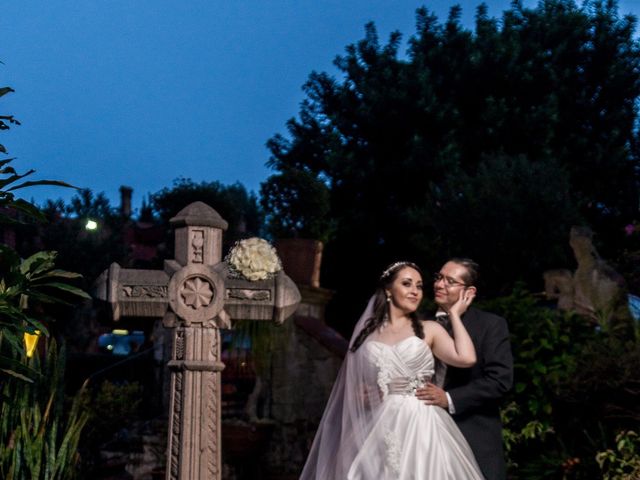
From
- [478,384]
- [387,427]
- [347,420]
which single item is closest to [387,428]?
[387,427]

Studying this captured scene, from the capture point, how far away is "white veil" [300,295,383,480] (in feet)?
20.3

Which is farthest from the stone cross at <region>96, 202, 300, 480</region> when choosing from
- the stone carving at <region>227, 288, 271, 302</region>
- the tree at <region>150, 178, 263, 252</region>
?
the tree at <region>150, 178, 263, 252</region>

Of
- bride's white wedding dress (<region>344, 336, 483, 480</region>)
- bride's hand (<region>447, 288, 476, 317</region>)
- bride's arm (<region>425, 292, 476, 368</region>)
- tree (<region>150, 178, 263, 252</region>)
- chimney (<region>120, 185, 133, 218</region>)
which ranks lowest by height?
bride's white wedding dress (<region>344, 336, 483, 480</region>)

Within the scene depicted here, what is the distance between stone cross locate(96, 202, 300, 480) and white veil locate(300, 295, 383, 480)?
87 cm

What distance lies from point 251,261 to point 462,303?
5.46 ft

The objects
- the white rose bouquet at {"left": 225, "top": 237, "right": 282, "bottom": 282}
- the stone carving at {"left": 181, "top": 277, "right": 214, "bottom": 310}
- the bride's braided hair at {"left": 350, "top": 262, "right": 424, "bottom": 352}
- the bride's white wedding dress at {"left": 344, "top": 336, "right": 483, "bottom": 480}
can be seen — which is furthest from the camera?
the white rose bouquet at {"left": 225, "top": 237, "right": 282, "bottom": 282}

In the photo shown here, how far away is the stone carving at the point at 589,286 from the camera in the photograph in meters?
11.1

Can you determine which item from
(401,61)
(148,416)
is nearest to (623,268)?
(401,61)

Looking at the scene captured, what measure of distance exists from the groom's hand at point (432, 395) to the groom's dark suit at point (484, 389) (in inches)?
2.4

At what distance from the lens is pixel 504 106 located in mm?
21391

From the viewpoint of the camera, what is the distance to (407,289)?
6.37 meters

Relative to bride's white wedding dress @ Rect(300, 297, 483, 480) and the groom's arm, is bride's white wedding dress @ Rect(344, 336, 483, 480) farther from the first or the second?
the groom's arm

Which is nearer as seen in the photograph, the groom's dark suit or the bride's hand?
the groom's dark suit

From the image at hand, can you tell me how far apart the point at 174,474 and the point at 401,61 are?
16723 mm
